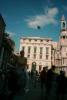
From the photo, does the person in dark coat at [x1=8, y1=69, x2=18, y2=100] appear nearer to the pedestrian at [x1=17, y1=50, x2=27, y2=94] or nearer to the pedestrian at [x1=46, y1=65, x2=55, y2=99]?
the pedestrian at [x1=17, y1=50, x2=27, y2=94]

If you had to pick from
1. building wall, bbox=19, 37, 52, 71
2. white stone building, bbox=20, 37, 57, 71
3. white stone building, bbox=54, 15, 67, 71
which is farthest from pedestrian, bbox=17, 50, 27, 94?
building wall, bbox=19, 37, 52, 71

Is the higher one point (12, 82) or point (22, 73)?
point (22, 73)

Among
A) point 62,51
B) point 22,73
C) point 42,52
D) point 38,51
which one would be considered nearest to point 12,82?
point 22,73

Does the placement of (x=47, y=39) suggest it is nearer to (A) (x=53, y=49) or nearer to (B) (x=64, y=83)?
(A) (x=53, y=49)

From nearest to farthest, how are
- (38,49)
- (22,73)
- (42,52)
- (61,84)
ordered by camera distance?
(22,73), (61,84), (42,52), (38,49)

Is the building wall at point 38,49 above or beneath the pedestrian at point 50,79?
above

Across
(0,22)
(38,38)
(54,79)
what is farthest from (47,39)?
(54,79)

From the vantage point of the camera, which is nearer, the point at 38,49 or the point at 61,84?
the point at 61,84

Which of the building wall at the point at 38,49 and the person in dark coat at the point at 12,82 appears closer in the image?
the person in dark coat at the point at 12,82

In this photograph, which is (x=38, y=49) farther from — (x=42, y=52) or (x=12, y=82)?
(x=12, y=82)

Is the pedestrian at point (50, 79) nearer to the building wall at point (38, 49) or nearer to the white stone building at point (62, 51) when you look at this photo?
the white stone building at point (62, 51)

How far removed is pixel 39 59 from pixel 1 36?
4510 centimetres

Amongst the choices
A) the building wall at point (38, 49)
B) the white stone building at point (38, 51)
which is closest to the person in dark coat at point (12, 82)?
the white stone building at point (38, 51)

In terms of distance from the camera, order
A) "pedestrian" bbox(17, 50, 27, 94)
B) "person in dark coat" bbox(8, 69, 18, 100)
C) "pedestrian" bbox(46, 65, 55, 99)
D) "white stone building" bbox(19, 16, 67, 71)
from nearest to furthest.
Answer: "person in dark coat" bbox(8, 69, 18, 100), "pedestrian" bbox(17, 50, 27, 94), "pedestrian" bbox(46, 65, 55, 99), "white stone building" bbox(19, 16, 67, 71)
